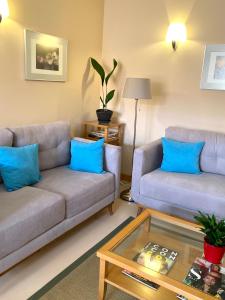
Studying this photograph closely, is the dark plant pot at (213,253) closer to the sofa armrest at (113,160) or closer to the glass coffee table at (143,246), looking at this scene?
the glass coffee table at (143,246)

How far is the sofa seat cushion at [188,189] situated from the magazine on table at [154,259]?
0.77m

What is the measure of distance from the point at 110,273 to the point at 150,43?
2649mm

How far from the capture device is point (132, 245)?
5.56ft

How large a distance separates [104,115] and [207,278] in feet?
7.50

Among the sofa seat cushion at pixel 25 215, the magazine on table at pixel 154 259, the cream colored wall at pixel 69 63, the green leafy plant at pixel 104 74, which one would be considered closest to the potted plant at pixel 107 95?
the green leafy plant at pixel 104 74

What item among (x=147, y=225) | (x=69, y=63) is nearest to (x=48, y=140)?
(x=69, y=63)

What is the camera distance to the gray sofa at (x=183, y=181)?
2326 mm

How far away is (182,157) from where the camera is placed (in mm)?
2727

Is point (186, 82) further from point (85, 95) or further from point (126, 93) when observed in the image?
point (85, 95)

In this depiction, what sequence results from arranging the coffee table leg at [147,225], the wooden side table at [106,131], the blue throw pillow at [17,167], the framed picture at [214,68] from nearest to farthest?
1. the coffee table leg at [147,225]
2. the blue throw pillow at [17,167]
3. the framed picture at [214,68]
4. the wooden side table at [106,131]

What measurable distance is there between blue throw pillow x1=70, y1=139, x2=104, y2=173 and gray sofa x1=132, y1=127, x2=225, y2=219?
1.16ft

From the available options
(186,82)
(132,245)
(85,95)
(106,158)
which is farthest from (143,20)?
(132,245)

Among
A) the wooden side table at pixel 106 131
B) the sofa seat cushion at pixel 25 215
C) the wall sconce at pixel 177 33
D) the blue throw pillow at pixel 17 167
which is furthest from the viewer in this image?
the wooden side table at pixel 106 131

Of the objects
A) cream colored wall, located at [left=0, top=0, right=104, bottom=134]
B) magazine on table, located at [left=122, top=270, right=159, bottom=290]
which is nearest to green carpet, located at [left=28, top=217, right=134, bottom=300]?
magazine on table, located at [left=122, top=270, right=159, bottom=290]
